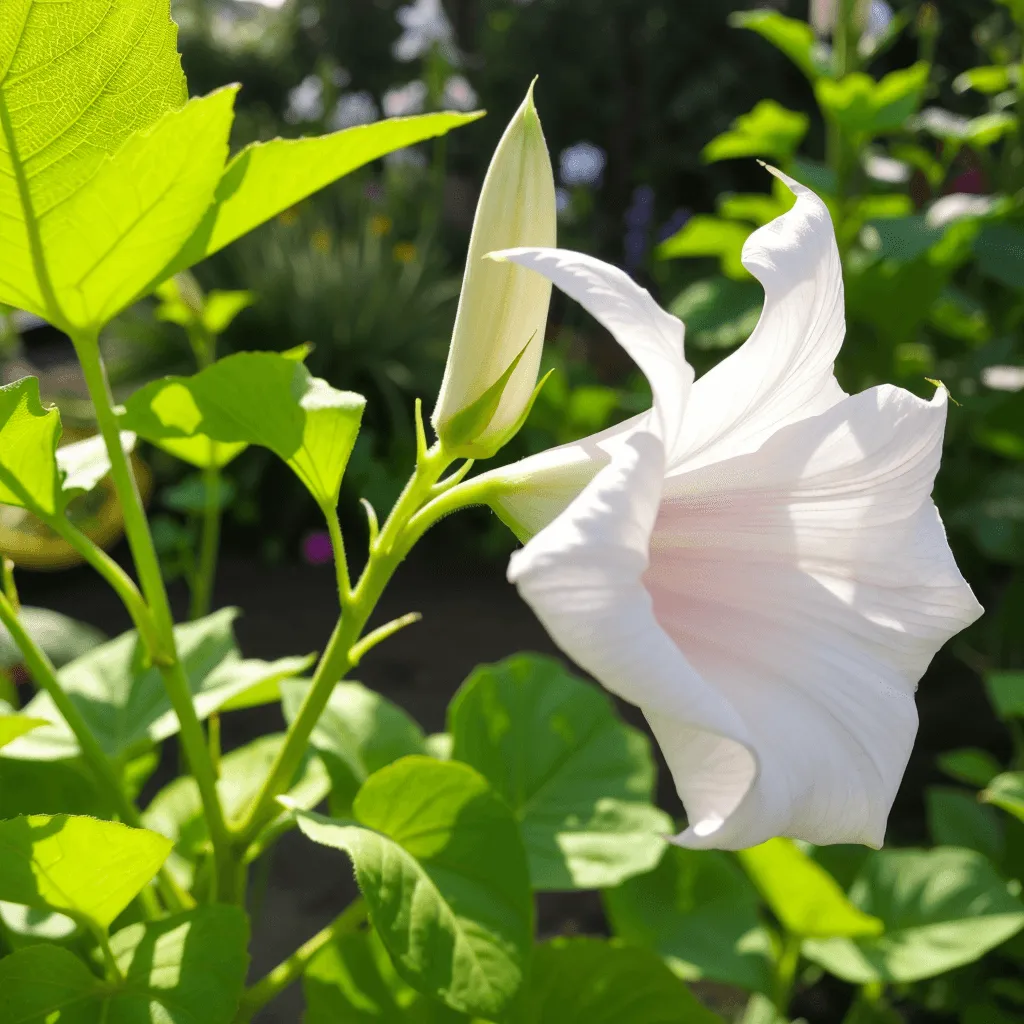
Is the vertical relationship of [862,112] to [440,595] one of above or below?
above

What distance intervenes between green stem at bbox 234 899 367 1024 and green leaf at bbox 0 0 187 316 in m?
0.32

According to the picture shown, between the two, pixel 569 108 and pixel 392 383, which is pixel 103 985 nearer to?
pixel 392 383

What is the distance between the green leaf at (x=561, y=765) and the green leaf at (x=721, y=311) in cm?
75

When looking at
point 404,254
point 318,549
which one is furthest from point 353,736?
point 404,254

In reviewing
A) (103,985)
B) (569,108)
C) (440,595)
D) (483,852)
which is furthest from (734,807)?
(569,108)

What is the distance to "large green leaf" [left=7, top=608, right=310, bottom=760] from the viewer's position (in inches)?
21.1

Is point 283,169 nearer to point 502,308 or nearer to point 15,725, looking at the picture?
point 502,308

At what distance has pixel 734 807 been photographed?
31 cm

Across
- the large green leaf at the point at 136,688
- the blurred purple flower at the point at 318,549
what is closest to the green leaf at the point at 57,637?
the large green leaf at the point at 136,688

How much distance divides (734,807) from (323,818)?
0.58 ft

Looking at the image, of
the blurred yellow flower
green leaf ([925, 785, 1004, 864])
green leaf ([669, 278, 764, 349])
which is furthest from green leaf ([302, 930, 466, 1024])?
the blurred yellow flower

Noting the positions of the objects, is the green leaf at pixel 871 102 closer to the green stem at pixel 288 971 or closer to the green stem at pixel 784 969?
the green stem at pixel 784 969

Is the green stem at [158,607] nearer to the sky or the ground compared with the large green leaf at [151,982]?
nearer to the sky

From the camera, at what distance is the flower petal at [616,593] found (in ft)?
0.87
